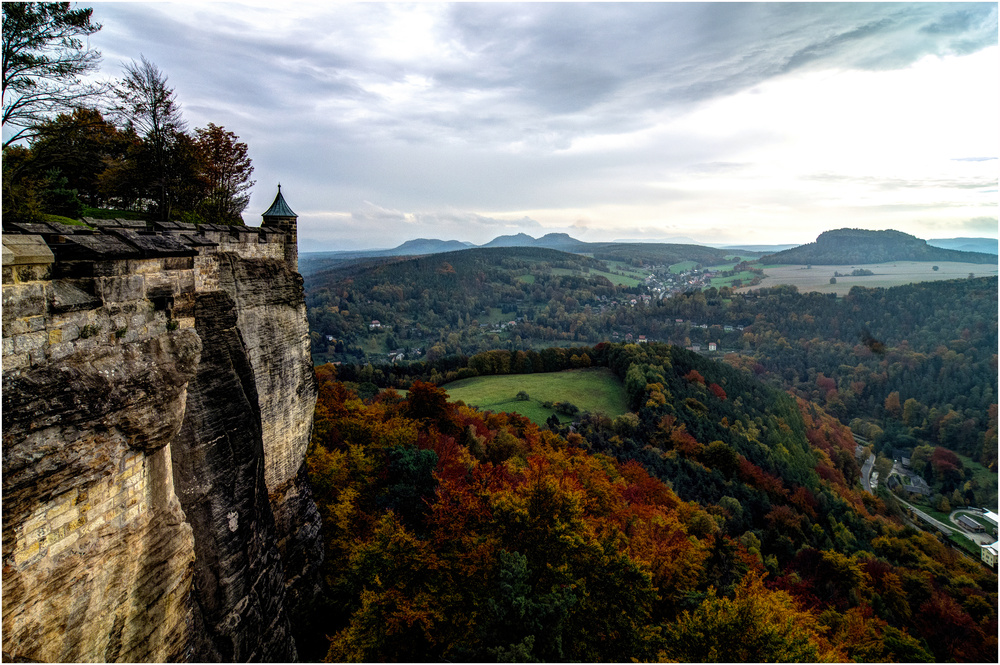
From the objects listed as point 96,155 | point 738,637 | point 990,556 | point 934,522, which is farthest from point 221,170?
point 934,522

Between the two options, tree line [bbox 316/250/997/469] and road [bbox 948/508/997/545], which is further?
tree line [bbox 316/250/997/469]

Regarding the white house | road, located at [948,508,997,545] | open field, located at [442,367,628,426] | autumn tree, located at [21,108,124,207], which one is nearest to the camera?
autumn tree, located at [21,108,124,207]

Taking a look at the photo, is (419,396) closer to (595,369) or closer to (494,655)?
(494,655)

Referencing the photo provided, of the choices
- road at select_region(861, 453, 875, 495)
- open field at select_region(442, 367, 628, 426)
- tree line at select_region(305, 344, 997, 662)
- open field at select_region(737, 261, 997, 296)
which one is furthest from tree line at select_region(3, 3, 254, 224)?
open field at select_region(737, 261, 997, 296)

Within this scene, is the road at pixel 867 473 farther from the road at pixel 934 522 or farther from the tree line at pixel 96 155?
the tree line at pixel 96 155

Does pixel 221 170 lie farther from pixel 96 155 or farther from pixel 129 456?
pixel 129 456

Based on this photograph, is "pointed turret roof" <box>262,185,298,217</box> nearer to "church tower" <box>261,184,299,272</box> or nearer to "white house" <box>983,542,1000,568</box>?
"church tower" <box>261,184,299,272</box>

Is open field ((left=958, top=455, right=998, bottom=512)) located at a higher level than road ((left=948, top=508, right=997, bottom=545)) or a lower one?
higher
